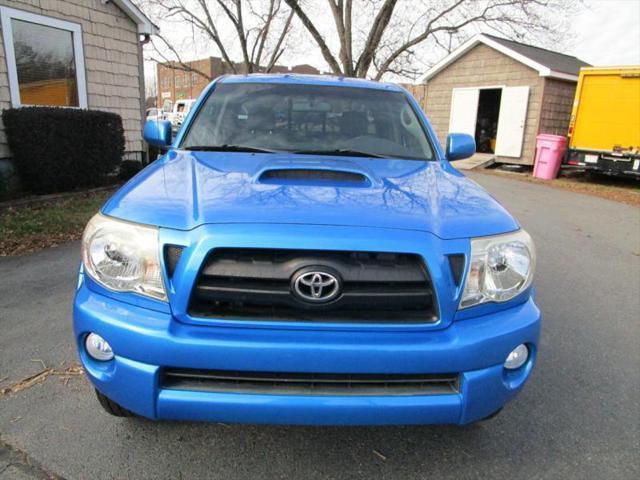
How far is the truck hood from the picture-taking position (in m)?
1.83

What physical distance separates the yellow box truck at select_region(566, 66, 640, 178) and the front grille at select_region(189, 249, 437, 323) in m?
12.8

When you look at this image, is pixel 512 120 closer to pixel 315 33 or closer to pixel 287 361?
pixel 315 33

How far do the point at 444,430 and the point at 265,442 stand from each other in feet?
3.05

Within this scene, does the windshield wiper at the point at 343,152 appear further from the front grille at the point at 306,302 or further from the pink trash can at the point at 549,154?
the pink trash can at the point at 549,154

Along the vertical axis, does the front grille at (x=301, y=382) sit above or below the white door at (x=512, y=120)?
below

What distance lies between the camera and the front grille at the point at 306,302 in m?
1.75

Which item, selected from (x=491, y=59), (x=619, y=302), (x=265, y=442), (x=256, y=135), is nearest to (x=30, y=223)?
(x=256, y=135)

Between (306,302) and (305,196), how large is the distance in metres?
0.48

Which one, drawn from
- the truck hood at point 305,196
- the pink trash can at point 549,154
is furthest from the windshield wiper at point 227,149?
the pink trash can at point 549,154

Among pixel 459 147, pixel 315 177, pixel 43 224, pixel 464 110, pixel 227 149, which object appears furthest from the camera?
pixel 464 110

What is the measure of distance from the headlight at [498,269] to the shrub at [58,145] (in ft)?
25.3

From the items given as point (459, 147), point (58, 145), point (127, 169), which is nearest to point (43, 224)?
point (58, 145)

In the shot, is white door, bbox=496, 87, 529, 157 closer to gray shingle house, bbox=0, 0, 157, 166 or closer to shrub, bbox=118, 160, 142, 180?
gray shingle house, bbox=0, 0, 157, 166

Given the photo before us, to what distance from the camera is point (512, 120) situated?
1611cm
